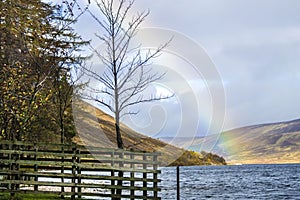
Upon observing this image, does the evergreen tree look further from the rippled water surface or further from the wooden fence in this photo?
the rippled water surface

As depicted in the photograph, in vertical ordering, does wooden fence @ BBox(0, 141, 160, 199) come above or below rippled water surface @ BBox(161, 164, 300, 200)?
above

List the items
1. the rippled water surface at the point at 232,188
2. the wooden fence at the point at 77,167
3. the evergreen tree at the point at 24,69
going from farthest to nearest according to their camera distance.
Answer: the rippled water surface at the point at 232,188 → the evergreen tree at the point at 24,69 → the wooden fence at the point at 77,167

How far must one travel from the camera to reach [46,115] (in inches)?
1379

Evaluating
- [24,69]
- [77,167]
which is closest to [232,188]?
[24,69]

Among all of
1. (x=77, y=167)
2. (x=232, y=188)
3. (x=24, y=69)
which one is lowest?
(x=232, y=188)

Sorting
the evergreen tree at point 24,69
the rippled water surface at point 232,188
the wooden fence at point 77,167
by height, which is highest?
the evergreen tree at point 24,69

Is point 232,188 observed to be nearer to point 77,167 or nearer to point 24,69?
point 24,69

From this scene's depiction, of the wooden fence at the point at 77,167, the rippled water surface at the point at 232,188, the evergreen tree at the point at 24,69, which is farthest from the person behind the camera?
the rippled water surface at the point at 232,188

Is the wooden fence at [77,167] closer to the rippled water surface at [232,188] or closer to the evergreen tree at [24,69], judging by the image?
the evergreen tree at [24,69]

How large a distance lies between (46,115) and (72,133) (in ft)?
37.0

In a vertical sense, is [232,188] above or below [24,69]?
below

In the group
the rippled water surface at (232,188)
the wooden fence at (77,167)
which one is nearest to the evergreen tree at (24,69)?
the wooden fence at (77,167)

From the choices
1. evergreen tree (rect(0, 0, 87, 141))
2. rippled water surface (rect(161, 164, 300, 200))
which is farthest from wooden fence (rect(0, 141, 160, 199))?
rippled water surface (rect(161, 164, 300, 200))

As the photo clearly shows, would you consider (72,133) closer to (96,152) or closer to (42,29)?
(42,29)
